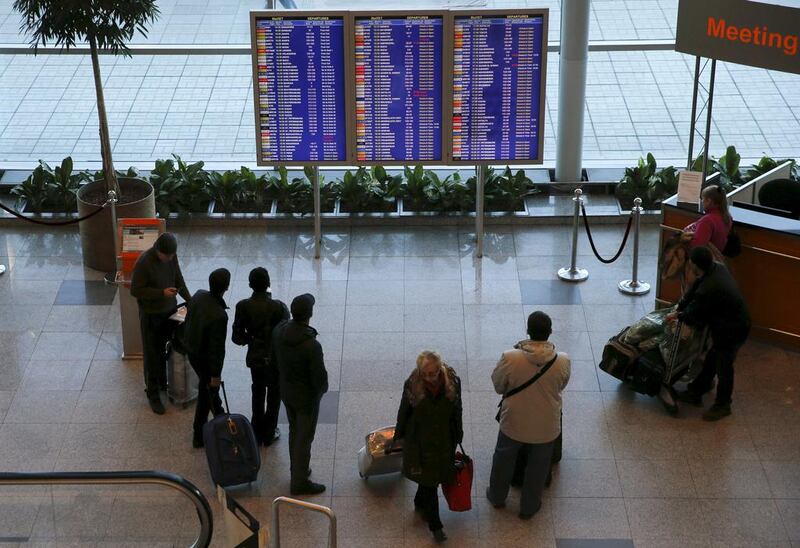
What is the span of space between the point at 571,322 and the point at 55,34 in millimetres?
4825

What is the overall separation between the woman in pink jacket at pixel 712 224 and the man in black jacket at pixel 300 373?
10.4 ft

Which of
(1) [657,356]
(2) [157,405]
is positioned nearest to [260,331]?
(2) [157,405]

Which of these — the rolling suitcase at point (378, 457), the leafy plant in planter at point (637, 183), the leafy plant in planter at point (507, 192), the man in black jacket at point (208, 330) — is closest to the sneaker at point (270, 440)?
the man in black jacket at point (208, 330)

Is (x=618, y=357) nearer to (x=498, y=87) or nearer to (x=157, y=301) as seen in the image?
(x=498, y=87)

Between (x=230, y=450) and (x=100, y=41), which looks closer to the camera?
(x=230, y=450)

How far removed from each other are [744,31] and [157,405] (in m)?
5.02

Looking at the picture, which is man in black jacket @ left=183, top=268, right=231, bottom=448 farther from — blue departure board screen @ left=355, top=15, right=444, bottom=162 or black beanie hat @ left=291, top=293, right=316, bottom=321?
blue departure board screen @ left=355, top=15, right=444, bottom=162

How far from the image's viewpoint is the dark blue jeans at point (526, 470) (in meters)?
7.27

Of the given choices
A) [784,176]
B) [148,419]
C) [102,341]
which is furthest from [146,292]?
[784,176]

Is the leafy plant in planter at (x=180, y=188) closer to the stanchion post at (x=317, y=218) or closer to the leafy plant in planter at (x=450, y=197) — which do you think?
the stanchion post at (x=317, y=218)

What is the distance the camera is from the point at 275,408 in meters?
8.04

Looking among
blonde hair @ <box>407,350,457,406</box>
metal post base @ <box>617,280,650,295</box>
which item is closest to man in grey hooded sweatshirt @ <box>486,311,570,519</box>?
blonde hair @ <box>407,350,457,406</box>

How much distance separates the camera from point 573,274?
10.5 metres

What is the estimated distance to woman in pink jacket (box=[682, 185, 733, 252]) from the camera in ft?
29.3
